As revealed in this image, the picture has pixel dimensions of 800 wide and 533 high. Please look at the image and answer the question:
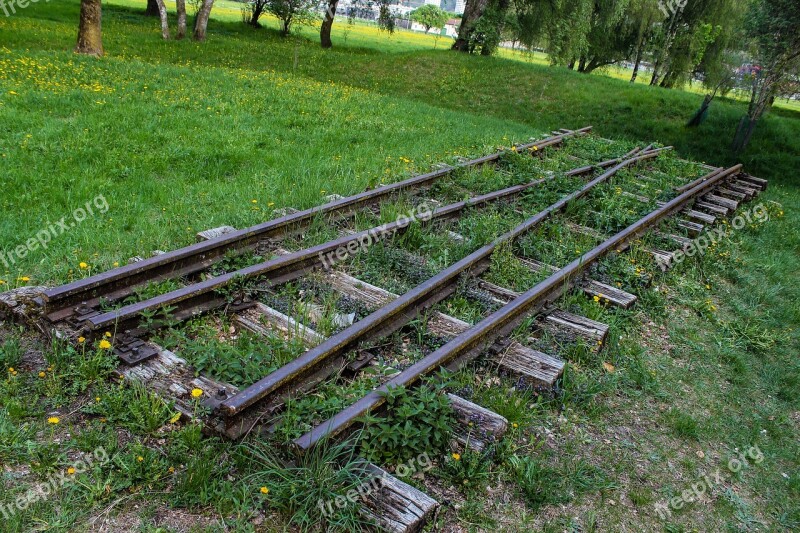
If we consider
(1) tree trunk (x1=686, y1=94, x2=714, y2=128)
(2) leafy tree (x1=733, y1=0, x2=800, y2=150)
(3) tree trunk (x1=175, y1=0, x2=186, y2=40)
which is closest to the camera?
(2) leafy tree (x1=733, y1=0, x2=800, y2=150)

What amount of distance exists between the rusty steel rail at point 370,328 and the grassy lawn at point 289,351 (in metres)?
0.27

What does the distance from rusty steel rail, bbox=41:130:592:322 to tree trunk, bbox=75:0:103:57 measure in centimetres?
1286

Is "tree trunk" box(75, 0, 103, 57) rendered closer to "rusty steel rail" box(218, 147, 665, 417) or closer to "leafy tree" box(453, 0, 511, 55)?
"leafy tree" box(453, 0, 511, 55)

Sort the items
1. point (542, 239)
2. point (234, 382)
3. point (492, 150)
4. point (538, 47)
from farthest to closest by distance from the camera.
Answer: point (538, 47) < point (492, 150) < point (542, 239) < point (234, 382)

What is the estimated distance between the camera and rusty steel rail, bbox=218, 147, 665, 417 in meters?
3.34

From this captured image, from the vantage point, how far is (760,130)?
643 inches

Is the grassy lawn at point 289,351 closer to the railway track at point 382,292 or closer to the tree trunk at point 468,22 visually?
the railway track at point 382,292

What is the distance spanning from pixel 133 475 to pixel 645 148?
11581 millimetres

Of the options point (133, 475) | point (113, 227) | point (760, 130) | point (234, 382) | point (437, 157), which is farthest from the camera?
point (760, 130)

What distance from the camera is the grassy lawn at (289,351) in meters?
3.11

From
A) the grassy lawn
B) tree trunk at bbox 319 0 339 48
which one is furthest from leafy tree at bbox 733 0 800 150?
tree trunk at bbox 319 0 339 48

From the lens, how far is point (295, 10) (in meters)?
31.4

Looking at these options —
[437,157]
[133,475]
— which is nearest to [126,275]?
[133,475]

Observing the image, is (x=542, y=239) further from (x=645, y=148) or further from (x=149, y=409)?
(x=645, y=148)
